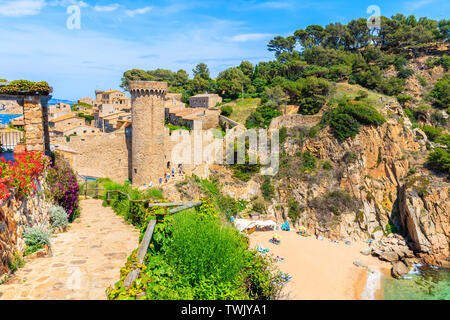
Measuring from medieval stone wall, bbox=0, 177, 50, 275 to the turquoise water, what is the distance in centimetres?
1902

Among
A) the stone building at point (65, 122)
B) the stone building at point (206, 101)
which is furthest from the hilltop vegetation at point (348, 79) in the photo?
the stone building at point (65, 122)

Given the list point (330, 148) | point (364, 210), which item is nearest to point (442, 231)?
point (364, 210)

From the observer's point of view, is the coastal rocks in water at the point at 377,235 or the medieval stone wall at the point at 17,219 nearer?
the medieval stone wall at the point at 17,219

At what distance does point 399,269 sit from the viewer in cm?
2212

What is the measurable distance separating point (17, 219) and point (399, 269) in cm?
2386

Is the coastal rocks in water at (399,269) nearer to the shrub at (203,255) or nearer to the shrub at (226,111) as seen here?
the shrub at (203,255)

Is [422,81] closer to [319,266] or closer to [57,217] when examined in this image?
[319,266]

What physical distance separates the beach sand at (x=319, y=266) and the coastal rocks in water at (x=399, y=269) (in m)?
0.62

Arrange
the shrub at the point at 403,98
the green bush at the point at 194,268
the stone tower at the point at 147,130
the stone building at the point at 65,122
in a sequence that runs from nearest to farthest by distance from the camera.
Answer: the green bush at the point at 194,268, the stone tower at the point at 147,130, the stone building at the point at 65,122, the shrub at the point at 403,98

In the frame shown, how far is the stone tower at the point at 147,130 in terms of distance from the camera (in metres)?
24.8

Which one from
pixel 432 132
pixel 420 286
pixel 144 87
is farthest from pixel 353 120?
pixel 144 87

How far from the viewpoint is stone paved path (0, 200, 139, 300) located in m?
5.42
